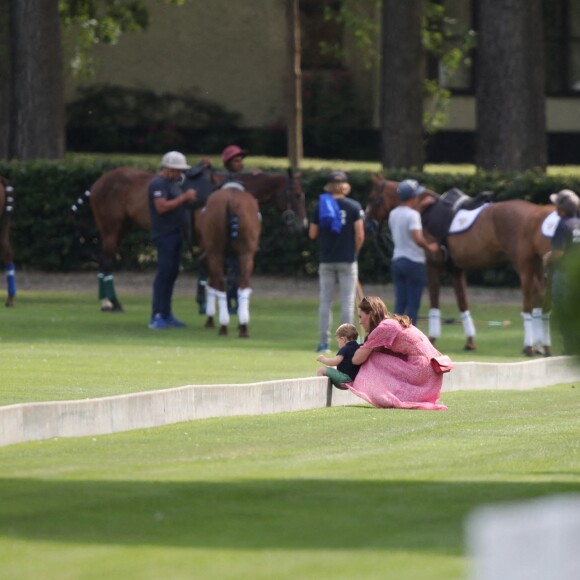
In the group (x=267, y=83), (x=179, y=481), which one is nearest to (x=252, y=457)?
(x=179, y=481)

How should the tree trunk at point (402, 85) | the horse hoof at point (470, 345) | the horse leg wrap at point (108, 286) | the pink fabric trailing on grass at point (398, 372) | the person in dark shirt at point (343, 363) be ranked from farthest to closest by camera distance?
the tree trunk at point (402, 85)
the horse leg wrap at point (108, 286)
the horse hoof at point (470, 345)
the person in dark shirt at point (343, 363)
the pink fabric trailing on grass at point (398, 372)

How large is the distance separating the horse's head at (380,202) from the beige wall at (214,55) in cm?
2193

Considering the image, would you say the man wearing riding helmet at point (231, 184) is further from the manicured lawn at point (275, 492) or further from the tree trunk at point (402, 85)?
the manicured lawn at point (275, 492)

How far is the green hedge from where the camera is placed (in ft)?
89.5

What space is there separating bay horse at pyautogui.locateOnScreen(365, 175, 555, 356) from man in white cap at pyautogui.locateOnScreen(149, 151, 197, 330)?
268 cm

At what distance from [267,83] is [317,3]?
2365 millimetres

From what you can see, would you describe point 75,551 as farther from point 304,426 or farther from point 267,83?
point 267,83

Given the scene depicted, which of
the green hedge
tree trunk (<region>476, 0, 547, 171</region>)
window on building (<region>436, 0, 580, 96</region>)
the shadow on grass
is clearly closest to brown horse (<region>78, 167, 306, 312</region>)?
the green hedge

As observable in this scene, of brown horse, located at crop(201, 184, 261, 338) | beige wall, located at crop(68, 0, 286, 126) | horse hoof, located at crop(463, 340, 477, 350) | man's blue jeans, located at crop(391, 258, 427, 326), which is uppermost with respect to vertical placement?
beige wall, located at crop(68, 0, 286, 126)

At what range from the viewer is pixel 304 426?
11.3 meters

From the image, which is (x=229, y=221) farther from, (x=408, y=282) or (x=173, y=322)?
(x=408, y=282)

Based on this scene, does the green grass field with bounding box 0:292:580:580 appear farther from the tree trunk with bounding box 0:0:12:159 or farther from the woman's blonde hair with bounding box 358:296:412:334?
the tree trunk with bounding box 0:0:12:159

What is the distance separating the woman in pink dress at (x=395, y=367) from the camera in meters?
12.7

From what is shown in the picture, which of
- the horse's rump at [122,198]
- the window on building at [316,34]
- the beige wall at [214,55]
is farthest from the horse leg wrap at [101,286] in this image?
the window on building at [316,34]
